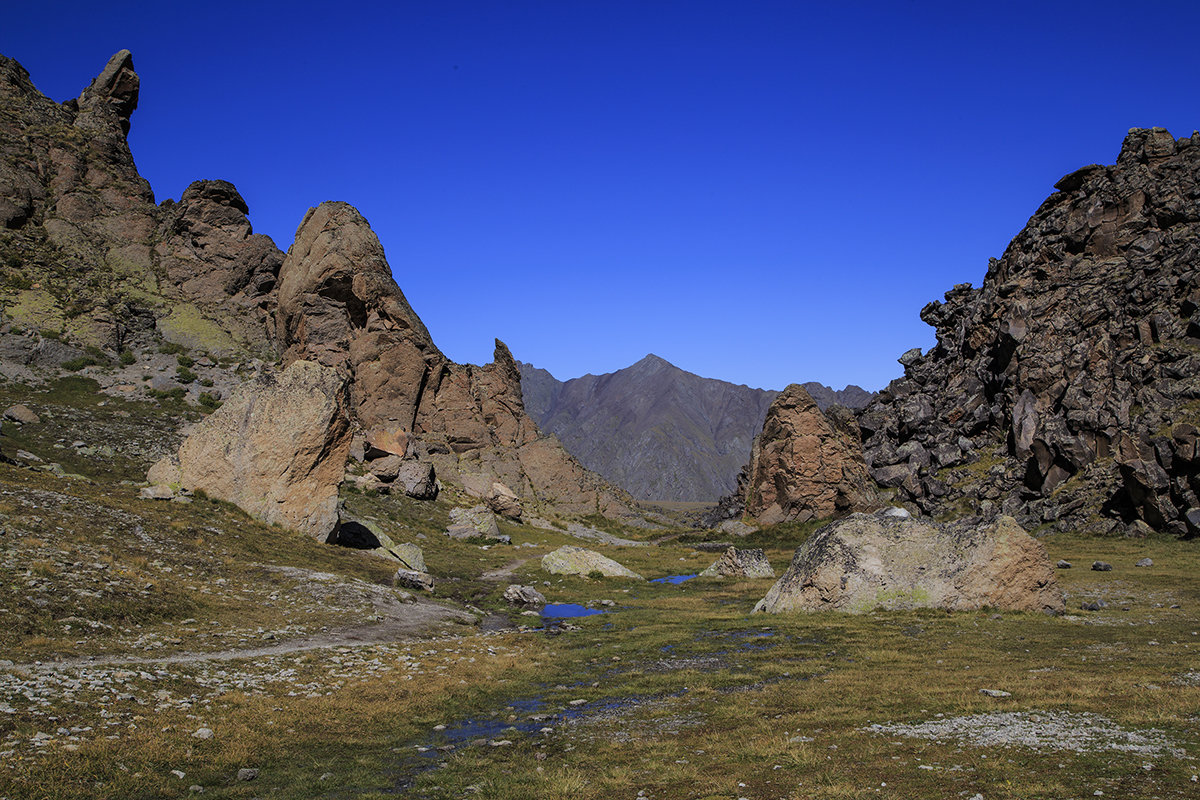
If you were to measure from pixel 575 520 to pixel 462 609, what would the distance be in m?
54.6

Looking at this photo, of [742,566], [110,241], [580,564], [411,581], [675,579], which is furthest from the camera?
[110,241]

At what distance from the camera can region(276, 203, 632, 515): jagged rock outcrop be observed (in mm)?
80375

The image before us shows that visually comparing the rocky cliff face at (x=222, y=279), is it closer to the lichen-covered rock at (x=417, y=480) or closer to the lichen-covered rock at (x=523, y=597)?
the lichen-covered rock at (x=417, y=480)

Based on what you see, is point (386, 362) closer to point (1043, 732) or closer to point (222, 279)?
point (222, 279)

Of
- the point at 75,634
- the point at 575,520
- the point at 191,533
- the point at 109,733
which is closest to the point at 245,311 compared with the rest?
the point at 575,520

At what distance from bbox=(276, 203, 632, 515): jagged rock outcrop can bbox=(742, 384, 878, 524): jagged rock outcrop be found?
26.9 m

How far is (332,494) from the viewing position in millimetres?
38500

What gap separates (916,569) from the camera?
29281mm

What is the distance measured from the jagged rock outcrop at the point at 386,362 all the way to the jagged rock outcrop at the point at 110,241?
6.61 m

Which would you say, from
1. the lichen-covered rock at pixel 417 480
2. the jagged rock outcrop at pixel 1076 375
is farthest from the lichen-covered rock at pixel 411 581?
the jagged rock outcrop at pixel 1076 375

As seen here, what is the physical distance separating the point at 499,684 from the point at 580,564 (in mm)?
26195

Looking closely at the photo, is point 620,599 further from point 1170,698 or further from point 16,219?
point 16,219

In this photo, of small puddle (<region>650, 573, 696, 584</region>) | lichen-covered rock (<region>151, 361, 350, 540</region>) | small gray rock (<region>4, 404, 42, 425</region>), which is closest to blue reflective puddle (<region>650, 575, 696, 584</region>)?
small puddle (<region>650, 573, 696, 584</region>)

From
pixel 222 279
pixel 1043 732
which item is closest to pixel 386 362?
pixel 222 279
